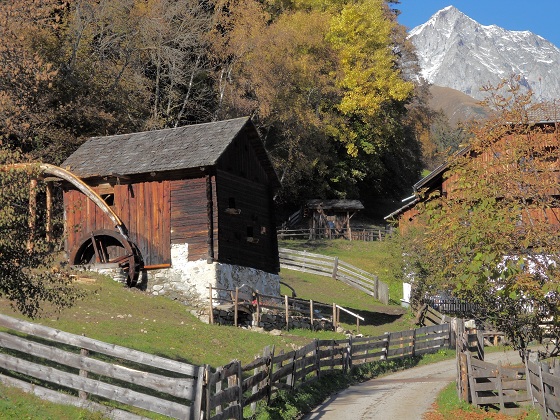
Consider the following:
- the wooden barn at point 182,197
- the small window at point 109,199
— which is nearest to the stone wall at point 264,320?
the wooden barn at point 182,197

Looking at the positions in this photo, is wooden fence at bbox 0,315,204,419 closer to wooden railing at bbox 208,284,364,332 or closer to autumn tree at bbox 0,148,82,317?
autumn tree at bbox 0,148,82,317

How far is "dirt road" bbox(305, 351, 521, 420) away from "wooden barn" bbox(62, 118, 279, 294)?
8.69m

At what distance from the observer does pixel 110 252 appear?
34.3 meters

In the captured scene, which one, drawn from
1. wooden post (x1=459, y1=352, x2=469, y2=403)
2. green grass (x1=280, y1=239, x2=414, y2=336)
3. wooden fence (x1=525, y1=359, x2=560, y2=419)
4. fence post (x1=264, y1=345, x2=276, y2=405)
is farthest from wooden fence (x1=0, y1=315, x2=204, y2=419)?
green grass (x1=280, y1=239, x2=414, y2=336)

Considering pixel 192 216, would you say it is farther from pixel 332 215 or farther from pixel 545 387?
pixel 332 215

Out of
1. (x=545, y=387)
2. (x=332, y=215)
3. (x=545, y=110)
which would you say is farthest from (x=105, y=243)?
(x=332, y=215)

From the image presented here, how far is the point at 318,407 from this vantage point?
2064 centimetres

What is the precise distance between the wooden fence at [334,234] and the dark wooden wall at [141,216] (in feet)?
90.7

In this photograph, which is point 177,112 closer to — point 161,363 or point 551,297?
point 551,297

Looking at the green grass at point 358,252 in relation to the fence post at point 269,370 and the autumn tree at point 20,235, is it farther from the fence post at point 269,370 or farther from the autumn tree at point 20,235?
the autumn tree at point 20,235

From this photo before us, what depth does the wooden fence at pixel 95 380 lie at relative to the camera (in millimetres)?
13602

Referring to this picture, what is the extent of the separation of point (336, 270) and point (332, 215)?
17026mm

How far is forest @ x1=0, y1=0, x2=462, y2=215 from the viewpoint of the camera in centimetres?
4353

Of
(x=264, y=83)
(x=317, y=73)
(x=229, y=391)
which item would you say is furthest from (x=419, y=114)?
(x=229, y=391)
